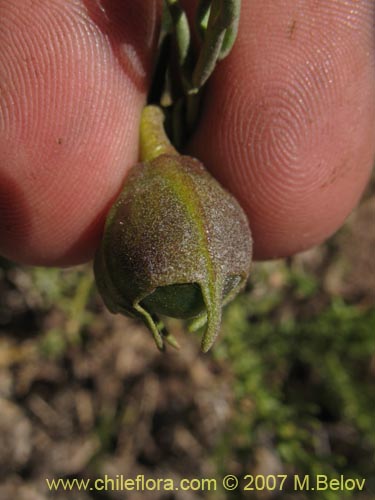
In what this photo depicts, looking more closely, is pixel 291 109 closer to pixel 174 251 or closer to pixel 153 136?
pixel 153 136

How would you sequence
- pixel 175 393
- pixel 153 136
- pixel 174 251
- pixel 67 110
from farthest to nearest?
pixel 175 393 → pixel 153 136 → pixel 67 110 → pixel 174 251

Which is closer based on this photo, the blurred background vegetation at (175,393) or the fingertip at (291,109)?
the fingertip at (291,109)

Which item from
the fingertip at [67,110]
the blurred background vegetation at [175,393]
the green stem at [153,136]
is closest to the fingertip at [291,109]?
the green stem at [153,136]

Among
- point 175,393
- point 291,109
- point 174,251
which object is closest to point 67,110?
point 174,251

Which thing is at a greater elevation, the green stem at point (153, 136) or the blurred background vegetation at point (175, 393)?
the green stem at point (153, 136)

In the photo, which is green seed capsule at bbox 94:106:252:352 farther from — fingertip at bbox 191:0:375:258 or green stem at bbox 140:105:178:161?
fingertip at bbox 191:0:375:258

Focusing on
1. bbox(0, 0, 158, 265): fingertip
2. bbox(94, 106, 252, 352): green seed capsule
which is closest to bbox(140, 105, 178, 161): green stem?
bbox(0, 0, 158, 265): fingertip

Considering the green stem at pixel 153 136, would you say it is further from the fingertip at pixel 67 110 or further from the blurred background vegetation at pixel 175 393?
the blurred background vegetation at pixel 175 393

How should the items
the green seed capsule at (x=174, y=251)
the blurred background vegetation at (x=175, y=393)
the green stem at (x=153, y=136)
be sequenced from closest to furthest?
the green seed capsule at (x=174, y=251), the green stem at (x=153, y=136), the blurred background vegetation at (x=175, y=393)
